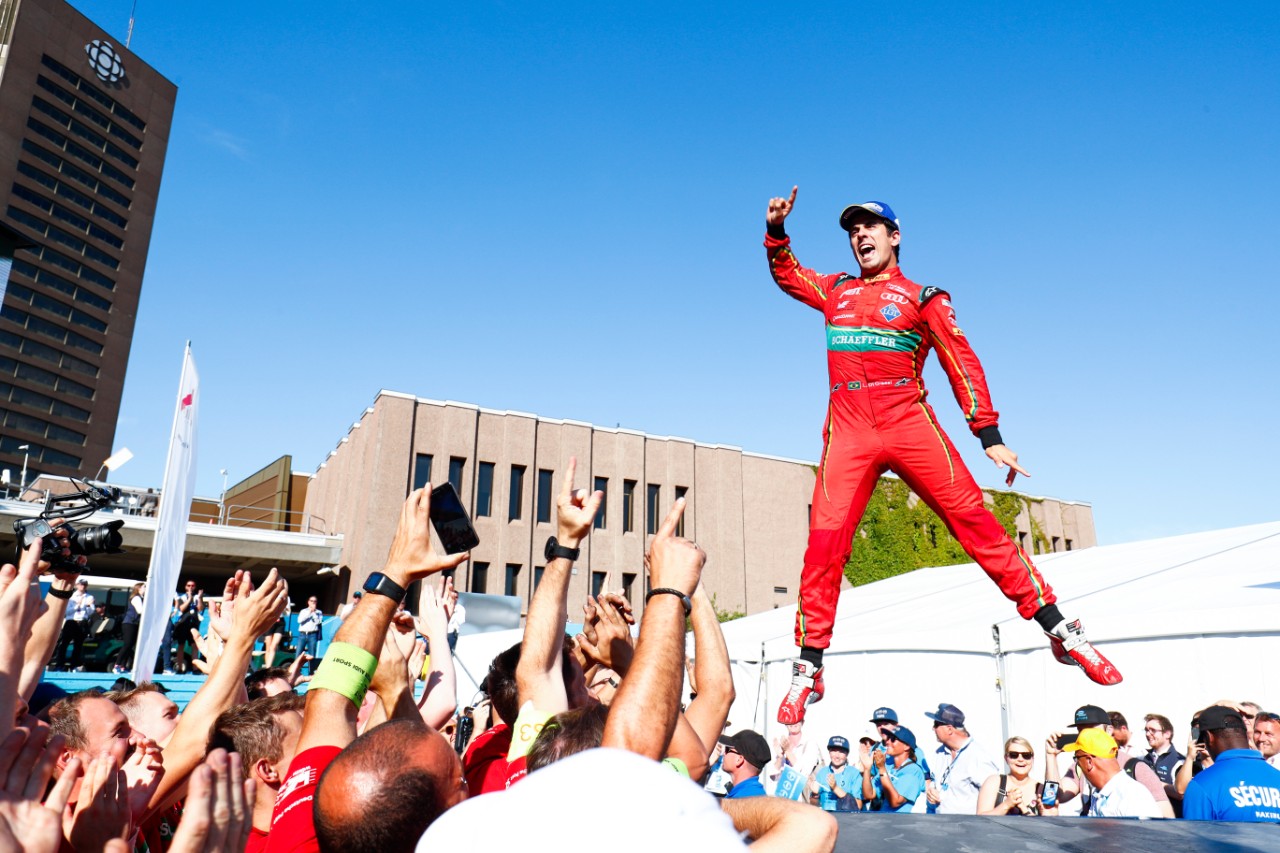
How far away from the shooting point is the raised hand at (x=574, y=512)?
2.58 meters

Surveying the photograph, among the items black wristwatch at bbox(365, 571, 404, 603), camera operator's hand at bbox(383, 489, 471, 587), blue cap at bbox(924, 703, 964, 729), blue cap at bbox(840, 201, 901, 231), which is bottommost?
blue cap at bbox(924, 703, 964, 729)

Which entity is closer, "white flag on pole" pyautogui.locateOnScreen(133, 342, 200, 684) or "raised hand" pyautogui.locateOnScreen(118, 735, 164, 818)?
"raised hand" pyautogui.locateOnScreen(118, 735, 164, 818)

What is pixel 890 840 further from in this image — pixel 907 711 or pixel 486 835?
pixel 907 711

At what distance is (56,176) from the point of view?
2517 inches

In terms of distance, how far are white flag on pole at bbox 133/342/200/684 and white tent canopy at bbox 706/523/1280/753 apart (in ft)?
20.8

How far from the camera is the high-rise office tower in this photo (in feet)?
202

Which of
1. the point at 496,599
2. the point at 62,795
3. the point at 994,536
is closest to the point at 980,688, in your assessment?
the point at 994,536

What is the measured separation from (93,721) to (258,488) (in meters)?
44.0

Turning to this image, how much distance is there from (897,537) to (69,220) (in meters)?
61.7

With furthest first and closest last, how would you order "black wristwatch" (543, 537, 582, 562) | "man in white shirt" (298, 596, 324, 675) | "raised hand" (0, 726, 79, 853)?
"man in white shirt" (298, 596, 324, 675) < "black wristwatch" (543, 537, 582, 562) < "raised hand" (0, 726, 79, 853)

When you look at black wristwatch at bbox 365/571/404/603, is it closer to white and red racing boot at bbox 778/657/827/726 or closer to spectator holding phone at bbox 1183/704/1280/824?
white and red racing boot at bbox 778/657/827/726

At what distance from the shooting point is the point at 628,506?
3244 centimetres

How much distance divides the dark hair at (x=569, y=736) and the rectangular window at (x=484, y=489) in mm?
28639

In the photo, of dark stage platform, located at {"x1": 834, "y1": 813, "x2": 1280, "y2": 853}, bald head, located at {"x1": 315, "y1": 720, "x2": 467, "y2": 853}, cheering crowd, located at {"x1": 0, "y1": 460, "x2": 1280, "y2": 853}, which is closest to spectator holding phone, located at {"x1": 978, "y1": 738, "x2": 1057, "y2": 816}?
cheering crowd, located at {"x1": 0, "y1": 460, "x2": 1280, "y2": 853}
